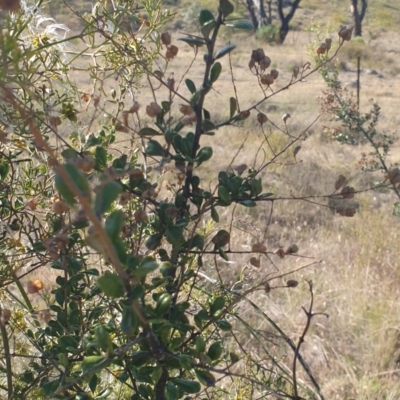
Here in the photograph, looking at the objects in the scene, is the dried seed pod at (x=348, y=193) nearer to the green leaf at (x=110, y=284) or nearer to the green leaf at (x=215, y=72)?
the green leaf at (x=215, y=72)

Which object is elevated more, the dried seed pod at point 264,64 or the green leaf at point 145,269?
the dried seed pod at point 264,64

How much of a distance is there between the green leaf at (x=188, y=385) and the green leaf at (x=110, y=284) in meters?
0.22

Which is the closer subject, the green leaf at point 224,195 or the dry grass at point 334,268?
the green leaf at point 224,195

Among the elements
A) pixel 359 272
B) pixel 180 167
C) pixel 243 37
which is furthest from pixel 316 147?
pixel 243 37

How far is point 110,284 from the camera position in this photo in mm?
466

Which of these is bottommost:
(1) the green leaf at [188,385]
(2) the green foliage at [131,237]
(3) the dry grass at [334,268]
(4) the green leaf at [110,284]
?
(4) the green leaf at [110,284]

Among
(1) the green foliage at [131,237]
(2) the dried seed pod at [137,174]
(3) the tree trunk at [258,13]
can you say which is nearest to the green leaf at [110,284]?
(1) the green foliage at [131,237]

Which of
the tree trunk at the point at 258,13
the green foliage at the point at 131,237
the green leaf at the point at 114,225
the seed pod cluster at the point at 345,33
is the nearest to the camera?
the green leaf at the point at 114,225

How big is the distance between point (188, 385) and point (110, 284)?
0.24m

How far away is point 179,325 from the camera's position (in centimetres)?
69

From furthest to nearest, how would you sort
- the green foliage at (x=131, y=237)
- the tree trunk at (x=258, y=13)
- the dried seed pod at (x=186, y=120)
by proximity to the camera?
1. the tree trunk at (x=258, y=13)
2. the dried seed pod at (x=186, y=120)
3. the green foliage at (x=131, y=237)

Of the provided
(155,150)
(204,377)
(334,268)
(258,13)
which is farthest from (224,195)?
(258,13)

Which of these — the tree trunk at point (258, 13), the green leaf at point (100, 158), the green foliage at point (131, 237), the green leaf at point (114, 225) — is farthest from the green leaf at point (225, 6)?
the tree trunk at point (258, 13)

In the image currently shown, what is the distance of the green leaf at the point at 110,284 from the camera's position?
0.46 metres
